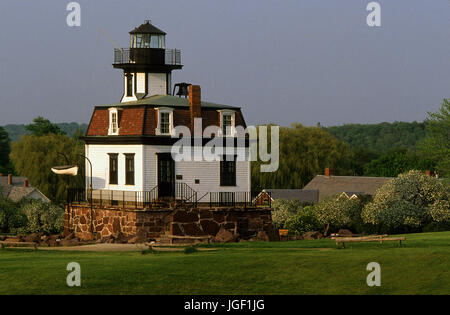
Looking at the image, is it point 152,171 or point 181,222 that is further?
point 152,171

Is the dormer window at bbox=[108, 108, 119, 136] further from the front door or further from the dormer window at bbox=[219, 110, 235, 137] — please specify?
the dormer window at bbox=[219, 110, 235, 137]

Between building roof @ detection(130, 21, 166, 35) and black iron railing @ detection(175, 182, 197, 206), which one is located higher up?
building roof @ detection(130, 21, 166, 35)

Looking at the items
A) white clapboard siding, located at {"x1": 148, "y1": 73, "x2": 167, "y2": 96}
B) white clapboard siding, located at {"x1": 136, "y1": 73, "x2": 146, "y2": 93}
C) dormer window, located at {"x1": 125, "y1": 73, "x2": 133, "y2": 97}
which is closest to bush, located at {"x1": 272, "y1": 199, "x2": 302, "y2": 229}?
white clapboard siding, located at {"x1": 148, "y1": 73, "x2": 167, "y2": 96}

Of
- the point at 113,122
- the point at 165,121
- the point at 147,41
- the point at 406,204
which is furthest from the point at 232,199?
the point at 406,204

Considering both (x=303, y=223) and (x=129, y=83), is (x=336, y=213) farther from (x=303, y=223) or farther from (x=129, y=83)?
(x=129, y=83)

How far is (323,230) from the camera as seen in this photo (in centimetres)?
6050

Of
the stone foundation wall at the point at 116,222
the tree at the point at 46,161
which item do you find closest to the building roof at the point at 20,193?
the tree at the point at 46,161

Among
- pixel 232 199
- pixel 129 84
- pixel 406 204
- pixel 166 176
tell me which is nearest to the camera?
pixel 166 176

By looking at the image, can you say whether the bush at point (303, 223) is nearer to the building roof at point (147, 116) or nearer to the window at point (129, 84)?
the building roof at point (147, 116)

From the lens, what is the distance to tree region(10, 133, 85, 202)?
8919cm

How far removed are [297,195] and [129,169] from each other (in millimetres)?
34752

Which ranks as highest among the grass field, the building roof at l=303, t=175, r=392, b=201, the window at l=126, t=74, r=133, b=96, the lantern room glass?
the lantern room glass

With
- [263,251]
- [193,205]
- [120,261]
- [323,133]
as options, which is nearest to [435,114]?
[193,205]

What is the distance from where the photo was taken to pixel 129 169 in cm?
5088
